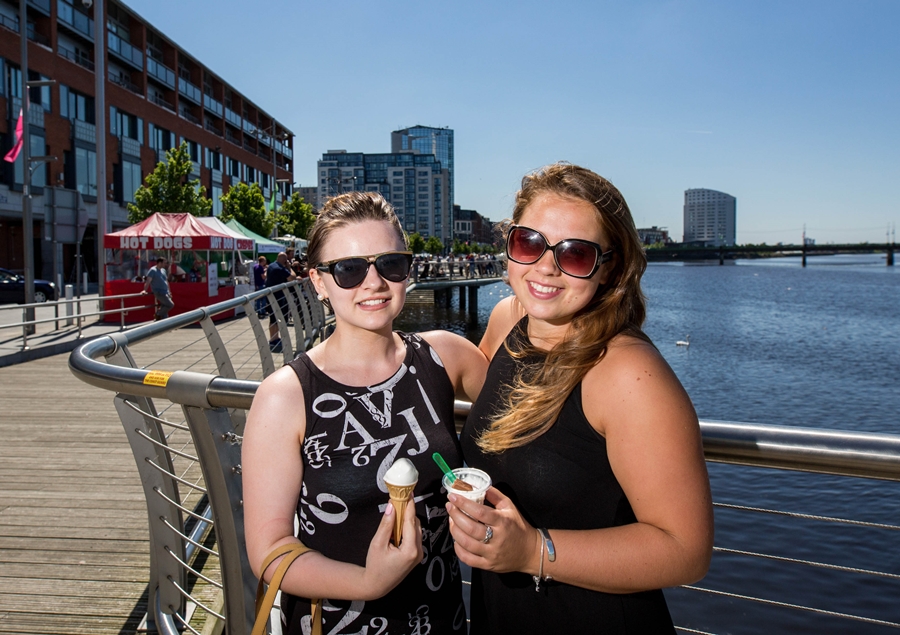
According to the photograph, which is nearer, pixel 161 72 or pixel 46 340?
pixel 46 340

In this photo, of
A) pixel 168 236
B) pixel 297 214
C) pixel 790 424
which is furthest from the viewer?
pixel 297 214

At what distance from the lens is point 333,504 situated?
1690 millimetres

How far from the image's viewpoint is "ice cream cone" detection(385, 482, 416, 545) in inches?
54.6

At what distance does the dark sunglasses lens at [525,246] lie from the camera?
1.77 metres

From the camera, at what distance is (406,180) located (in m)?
179

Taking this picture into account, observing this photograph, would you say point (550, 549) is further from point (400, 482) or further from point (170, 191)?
point (170, 191)

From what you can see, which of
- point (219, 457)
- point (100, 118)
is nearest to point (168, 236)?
point (100, 118)

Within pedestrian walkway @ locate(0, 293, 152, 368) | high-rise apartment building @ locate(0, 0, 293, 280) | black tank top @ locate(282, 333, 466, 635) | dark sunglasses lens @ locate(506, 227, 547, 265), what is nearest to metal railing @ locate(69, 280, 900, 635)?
black tank top @ locate(282, 333, 466, 635)

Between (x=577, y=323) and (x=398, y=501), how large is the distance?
627mm

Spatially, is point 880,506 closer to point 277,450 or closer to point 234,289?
point 277,450

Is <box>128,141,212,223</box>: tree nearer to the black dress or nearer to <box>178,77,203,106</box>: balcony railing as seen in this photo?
<box>178,77,203,106</box>: balcony railing

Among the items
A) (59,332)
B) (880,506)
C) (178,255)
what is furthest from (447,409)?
(178,255)

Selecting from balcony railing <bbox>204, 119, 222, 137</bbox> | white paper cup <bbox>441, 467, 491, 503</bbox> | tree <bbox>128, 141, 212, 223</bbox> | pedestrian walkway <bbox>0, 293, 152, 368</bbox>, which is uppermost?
balcony railing <bbox>204, 119, 222, 137</bbox>

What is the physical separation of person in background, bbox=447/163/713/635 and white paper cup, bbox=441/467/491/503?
2 centimetres
